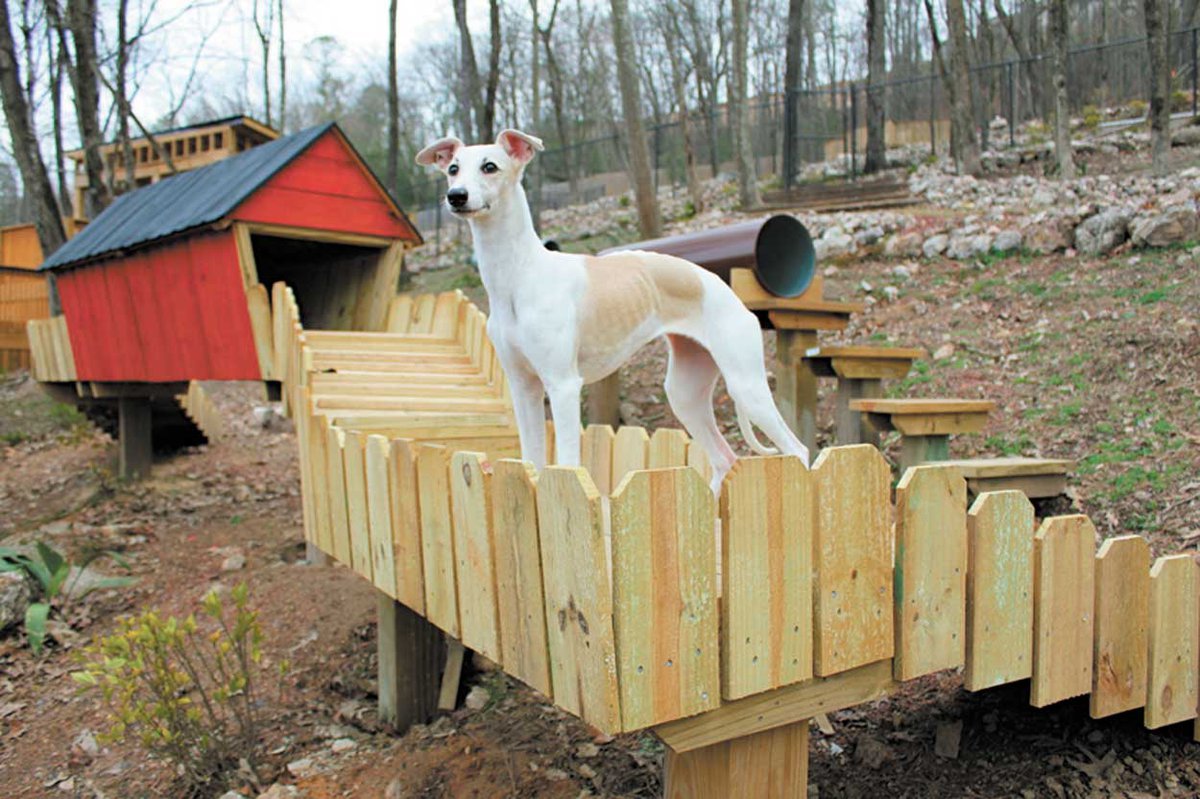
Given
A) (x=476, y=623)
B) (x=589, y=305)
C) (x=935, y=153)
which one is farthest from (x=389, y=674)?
(x=935, y=153)

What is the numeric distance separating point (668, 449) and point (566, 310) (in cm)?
117

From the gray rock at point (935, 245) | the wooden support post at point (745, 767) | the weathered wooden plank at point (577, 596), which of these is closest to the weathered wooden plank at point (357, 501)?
the weathered wooden plank at point (577, 596)

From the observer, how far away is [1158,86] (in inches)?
430

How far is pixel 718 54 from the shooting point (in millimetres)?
26141

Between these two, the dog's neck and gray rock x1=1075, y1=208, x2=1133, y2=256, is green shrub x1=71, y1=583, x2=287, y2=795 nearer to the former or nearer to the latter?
the dog's neck

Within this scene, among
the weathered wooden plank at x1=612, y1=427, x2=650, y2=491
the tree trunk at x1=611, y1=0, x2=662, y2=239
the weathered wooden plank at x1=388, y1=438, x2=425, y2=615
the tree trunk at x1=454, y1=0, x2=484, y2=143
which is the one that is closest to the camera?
the weathered wooden plank at x1=388, y1=438, x2=425, y2=615

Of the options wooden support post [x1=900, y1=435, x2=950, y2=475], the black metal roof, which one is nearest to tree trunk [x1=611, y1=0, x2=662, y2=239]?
the black metal roof

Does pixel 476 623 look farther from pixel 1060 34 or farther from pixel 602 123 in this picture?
pixel 602 123

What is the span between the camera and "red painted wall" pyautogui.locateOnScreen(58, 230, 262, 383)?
5574mm

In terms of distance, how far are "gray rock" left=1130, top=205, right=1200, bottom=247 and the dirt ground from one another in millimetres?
229

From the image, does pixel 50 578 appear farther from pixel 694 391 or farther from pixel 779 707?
pixel 779 707

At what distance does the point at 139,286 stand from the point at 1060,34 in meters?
12.1

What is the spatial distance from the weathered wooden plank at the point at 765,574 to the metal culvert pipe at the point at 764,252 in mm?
2428

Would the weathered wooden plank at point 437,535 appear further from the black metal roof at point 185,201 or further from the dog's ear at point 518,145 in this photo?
the black metal roof at point 185,201
